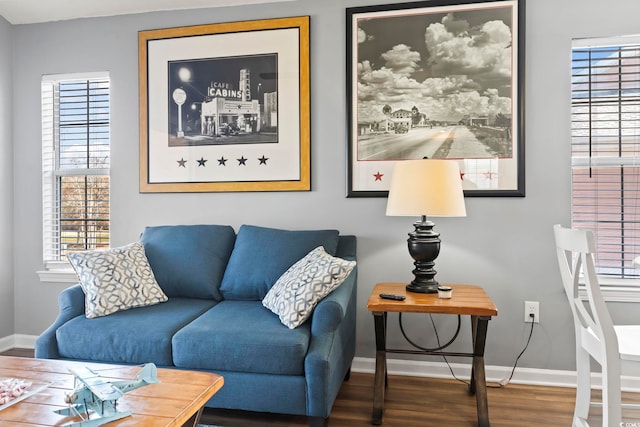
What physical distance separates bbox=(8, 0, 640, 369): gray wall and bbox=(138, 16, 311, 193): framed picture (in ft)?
0.26

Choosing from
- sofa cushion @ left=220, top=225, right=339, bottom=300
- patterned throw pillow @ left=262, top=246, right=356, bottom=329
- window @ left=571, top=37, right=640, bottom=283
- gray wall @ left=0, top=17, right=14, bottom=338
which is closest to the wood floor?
patterned throw pillow @ left=262, top=246, right=356, bottom=329

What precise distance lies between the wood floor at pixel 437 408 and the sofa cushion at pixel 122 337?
434mm

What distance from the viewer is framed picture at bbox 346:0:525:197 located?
2.57m

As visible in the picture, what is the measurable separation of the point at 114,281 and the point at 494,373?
2.28 meters

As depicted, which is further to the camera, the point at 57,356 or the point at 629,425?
the point at 57,356

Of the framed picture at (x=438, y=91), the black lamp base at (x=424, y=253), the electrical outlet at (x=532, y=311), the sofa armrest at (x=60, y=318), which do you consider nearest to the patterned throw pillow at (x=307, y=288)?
the black lamp base at (x=424, y=253)

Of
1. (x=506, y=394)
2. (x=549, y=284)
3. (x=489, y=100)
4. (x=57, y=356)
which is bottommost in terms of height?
(x=506, y=394)

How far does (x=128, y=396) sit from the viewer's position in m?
1.38

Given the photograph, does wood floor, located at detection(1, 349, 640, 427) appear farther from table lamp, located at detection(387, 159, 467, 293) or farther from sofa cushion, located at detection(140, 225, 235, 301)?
sofa cushion, located at detection(140, 225, 235, 301)

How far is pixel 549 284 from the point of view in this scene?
256cm

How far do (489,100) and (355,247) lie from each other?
1212 millimetres

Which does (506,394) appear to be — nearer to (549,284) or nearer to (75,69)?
(549,284)

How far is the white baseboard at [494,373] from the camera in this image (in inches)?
97.5

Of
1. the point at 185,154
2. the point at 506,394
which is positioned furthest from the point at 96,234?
the point at 506,394
